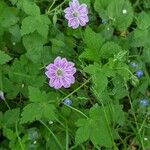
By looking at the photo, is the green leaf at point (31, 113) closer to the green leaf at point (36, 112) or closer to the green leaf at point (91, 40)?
the green leaf at point (36, 112)

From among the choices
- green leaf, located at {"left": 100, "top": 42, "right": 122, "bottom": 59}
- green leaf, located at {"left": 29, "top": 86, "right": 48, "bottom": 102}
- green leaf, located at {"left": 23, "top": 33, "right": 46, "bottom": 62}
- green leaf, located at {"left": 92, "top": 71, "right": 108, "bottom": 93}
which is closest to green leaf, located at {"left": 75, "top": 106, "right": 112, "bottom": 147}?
green leaf, located at {"left": 92, "top": 71, "right": 108, "bottom": 93}

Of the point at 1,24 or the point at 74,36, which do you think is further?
the point at 74,36

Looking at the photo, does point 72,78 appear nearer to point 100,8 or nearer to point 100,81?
point 100,81

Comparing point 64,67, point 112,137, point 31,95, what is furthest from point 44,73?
point 112,137

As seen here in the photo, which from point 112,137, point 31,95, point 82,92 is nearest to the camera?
point 31,95

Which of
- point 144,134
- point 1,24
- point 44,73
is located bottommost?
point 144,134

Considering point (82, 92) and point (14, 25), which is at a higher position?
point (14, 25)

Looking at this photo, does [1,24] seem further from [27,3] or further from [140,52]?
[140,52]
